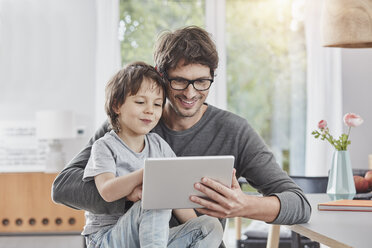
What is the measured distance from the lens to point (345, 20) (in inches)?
103

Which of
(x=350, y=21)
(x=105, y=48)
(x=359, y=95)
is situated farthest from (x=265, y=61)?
(x=350, y=21)

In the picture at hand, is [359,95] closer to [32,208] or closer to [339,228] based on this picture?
[32,208]

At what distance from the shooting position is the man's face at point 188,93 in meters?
2.23

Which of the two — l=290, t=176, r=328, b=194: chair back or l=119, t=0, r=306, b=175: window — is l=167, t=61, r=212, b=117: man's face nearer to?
l=290, t=176, r=328, b=194: chair back

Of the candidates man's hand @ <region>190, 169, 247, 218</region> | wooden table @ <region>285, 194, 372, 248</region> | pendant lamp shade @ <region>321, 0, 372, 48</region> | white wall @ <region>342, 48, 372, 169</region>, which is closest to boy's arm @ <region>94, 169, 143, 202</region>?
man's hand @ <region>190, 169, 247, 218</region>

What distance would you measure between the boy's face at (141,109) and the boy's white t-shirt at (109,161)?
0.23ft

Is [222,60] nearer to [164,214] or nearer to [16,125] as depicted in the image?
[16,125]

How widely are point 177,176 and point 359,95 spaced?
444 centimetres

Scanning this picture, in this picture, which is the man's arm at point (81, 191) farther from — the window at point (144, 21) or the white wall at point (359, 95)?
the white wall at point (359, 95)

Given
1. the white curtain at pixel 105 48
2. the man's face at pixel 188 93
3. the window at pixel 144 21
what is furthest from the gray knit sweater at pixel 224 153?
the window at pixel 144 21

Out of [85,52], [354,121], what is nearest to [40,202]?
[85,52]

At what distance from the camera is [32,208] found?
5.19 meters

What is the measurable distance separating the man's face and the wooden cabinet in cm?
311

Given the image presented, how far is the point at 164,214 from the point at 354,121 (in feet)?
4.49
